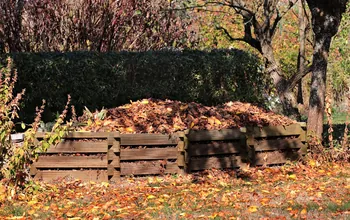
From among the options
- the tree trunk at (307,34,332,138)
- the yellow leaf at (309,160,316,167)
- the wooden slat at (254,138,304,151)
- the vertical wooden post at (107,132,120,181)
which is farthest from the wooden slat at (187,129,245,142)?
the tree trunk at (307,34,332,138)

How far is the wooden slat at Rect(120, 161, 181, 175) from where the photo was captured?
9.50 m

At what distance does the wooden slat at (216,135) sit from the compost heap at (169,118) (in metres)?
0.29

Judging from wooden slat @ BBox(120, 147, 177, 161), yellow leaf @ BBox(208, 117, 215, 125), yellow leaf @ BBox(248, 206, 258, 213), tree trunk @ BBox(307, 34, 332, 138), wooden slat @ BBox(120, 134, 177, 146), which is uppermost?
tree trunk @ BBox(307, 34, 332, 138)

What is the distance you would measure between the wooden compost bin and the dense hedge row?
10.7ft

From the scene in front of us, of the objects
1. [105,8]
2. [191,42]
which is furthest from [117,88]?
[191,42]

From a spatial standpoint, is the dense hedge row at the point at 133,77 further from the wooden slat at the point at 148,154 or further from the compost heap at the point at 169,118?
the wooden slat at the point at 148,154

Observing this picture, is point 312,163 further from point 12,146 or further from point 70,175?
point 12,146

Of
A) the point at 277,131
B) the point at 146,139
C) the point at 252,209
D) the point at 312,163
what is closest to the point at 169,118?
the point at 146,139

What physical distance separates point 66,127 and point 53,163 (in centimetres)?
153

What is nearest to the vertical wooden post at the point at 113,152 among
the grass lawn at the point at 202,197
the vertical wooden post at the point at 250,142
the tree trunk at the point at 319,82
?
the grass lawn at the point at 202,197

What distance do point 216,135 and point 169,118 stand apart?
3.04 ft

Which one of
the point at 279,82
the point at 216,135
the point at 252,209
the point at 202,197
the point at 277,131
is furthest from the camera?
the point at 279,82

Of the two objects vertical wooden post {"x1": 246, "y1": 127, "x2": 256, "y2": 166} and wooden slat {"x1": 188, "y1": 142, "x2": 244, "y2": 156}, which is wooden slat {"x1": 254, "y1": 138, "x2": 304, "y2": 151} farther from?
wooden slat {"x1": 188, "y1": 142, "x2": 244, "y2": 156}

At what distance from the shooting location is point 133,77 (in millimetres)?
13156
